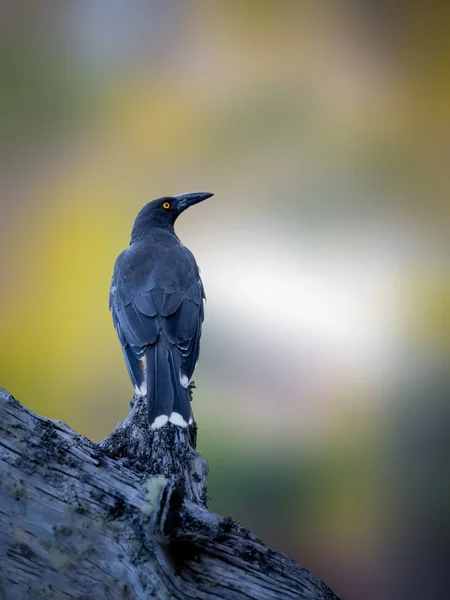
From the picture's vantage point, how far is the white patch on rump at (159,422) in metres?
3.00

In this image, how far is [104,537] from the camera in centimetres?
210

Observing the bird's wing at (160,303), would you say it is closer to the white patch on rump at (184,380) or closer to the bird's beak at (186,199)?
the white patch on rump at (184,380)

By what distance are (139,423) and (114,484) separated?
851 mm

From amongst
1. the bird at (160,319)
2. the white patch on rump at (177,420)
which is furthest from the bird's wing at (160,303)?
the white patch on rump at (177,420)

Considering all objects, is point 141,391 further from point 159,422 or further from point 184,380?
point 159,422

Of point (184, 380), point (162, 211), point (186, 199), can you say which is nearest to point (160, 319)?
point (184, 380)

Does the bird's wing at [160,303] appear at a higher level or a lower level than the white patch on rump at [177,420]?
higher

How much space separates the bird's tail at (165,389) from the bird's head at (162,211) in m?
1.51

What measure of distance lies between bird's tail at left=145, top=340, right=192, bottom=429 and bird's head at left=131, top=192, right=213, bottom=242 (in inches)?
59.6

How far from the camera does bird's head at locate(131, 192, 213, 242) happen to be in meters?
4.79

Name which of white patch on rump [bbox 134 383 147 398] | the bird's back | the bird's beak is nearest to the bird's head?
the bird's beak

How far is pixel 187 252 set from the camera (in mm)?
4430

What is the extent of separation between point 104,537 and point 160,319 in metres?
1.69

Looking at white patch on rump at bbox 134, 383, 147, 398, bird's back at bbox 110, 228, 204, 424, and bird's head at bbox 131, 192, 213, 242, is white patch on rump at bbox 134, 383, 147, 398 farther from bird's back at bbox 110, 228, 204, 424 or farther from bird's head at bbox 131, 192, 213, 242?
bird's head at bbox 131, 192, 213, 242
